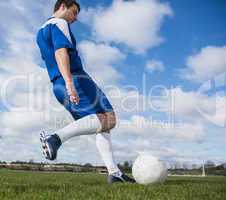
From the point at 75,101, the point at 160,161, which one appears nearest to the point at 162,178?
the point at 160,161

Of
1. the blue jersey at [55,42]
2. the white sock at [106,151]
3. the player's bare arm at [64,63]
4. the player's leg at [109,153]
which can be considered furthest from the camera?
the white sock at [106,151]

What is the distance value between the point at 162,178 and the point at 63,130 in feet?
6.24

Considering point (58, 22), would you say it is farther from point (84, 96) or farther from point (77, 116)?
point (77, 116)

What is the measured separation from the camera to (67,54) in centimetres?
650

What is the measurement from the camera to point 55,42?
658cm

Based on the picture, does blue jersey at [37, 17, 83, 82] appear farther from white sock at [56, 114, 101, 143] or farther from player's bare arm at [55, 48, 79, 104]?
white sock at [56, 114, 101, 143]

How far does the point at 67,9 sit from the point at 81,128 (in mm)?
2043

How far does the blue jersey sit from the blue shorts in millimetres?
168

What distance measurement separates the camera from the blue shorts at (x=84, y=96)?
670cm

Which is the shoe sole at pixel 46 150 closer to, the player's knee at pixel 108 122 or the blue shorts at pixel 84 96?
the blue shorts at pixel 84 96

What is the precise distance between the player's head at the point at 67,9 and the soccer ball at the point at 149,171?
2.71 metres

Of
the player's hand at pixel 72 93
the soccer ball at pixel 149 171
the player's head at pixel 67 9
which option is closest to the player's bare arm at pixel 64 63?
the player's hand at pixel 72 93

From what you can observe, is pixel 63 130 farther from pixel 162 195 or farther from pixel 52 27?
pixel 162 195

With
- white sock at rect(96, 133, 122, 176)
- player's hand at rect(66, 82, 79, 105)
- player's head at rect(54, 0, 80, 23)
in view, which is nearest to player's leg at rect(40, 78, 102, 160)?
white sock at rect(96, 133, 122, 176)
